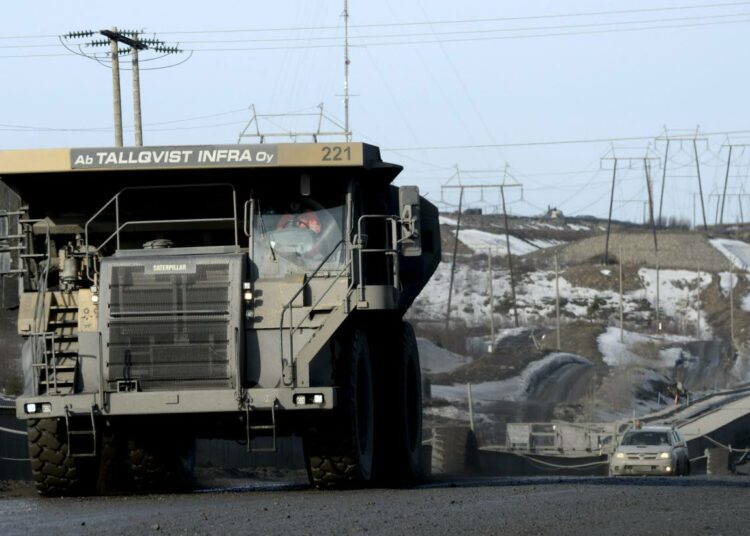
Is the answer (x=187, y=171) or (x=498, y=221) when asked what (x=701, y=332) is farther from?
(x=187, y=171)

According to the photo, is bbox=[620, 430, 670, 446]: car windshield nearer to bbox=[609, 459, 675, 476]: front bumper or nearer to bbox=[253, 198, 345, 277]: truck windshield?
bbox=[609, 459, 675, 476]: front bumper

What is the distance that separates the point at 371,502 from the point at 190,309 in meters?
2.89

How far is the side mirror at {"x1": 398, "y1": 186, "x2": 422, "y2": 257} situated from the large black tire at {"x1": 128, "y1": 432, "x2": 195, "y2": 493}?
11.9 feet

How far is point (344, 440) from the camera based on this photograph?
1428 cm

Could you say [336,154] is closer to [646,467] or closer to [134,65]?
[646,467]

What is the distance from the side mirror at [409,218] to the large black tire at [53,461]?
3955 millimetres

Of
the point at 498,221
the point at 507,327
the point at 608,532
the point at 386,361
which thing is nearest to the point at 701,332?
the point at 507,327

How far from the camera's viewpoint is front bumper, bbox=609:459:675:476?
98.0 ft

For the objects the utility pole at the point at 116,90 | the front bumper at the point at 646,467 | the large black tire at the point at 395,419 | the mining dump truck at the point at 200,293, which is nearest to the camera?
the mining dump truck at the point at 200,293

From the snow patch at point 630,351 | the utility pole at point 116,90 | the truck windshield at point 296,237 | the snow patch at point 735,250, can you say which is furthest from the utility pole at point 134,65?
the snow patch at point 735,250

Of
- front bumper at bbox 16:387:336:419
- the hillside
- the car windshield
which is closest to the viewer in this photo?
front bumper at bbox 16:387:336:419

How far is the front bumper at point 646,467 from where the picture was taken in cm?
2986

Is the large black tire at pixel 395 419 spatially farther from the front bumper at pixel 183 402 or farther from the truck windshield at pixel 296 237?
the front bumper at pixel 183 402

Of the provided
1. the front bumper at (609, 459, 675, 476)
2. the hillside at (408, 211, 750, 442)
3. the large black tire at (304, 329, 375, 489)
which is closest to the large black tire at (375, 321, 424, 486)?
the large black tire at (304, 329, 375, 489)
